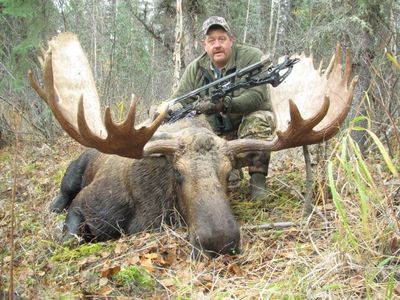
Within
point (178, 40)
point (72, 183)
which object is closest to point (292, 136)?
point (72, 183)

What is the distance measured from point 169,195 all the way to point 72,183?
1.86 meters

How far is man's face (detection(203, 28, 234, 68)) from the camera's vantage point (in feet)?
18.7

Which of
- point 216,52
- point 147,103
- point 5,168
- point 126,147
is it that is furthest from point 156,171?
point 147,103

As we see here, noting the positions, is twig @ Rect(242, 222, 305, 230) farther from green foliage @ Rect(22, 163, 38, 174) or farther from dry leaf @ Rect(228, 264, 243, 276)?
green foliage @ Rect(22, 163, 38, 174)

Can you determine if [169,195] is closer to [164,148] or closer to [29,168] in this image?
[164,148]

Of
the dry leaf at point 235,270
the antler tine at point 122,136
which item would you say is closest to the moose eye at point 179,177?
the antler tine at point 122,136

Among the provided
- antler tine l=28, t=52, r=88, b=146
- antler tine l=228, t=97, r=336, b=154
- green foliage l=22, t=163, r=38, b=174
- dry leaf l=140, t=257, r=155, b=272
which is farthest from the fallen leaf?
green foliage l=22, t=163, r=38, b=174

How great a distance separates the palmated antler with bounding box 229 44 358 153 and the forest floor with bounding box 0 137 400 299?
56 centimetres

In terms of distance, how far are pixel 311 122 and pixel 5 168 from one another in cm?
564

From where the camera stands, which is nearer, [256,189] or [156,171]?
[156,171]

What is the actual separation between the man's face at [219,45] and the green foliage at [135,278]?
313cm

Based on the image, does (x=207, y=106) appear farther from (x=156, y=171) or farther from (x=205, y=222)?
(x=205, y=222)

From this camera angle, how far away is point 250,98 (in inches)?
208

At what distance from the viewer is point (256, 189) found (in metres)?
4.95
